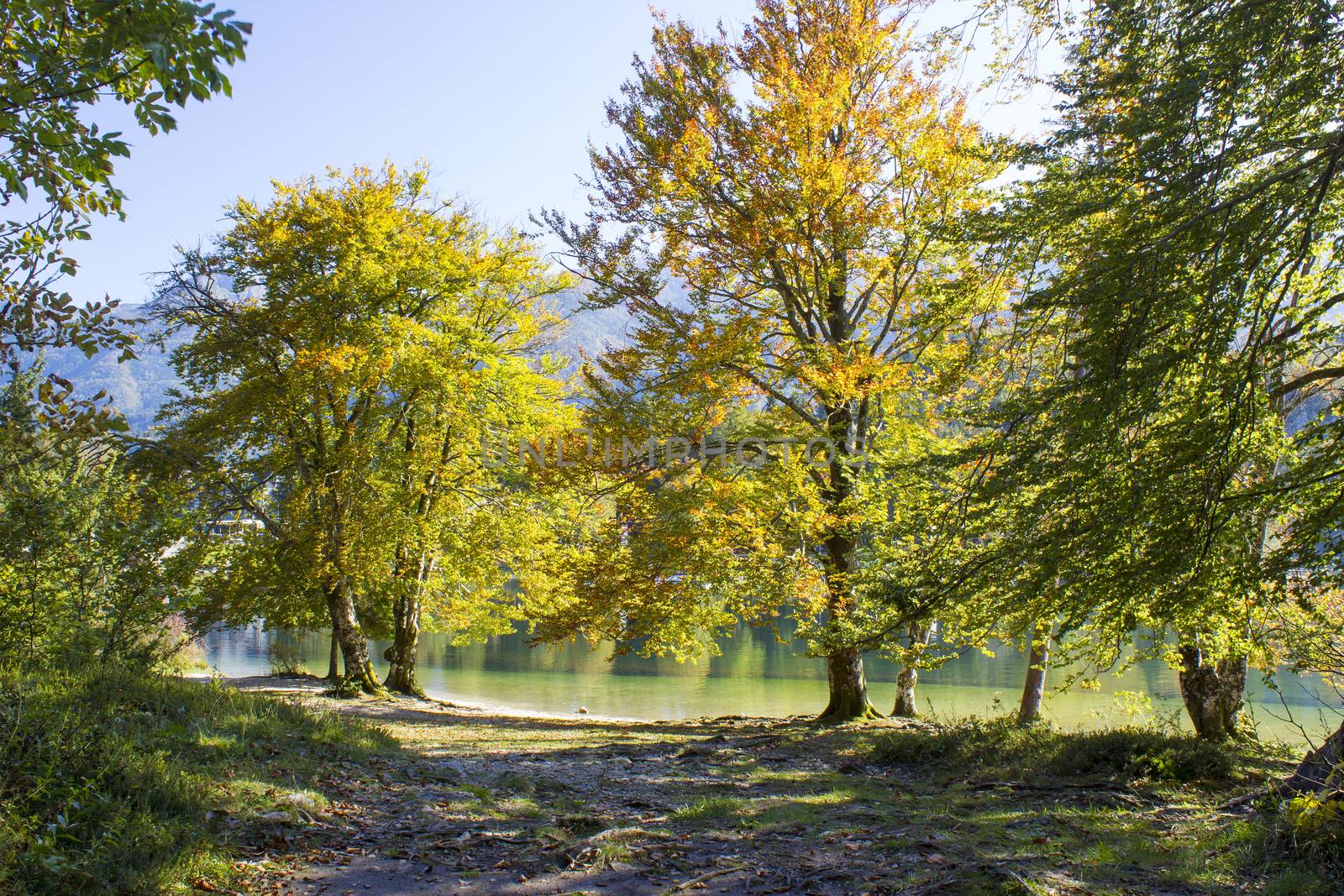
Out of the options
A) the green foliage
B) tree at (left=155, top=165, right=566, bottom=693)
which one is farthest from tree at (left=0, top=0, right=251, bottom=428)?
tree at (left=155, top=165, right=566, bottom=693)

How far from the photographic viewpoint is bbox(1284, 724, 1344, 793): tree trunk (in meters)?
5.02

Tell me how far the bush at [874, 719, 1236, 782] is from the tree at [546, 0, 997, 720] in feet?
5.01

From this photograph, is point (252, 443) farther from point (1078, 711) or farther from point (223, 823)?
point (1078, 711)

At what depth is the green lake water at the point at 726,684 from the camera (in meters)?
21.7

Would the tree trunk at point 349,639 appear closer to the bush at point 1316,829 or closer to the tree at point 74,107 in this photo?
the tree at point 74,107

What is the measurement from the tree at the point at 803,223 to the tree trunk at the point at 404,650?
29.3 ft

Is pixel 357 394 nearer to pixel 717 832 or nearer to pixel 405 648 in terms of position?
pixel 405 648

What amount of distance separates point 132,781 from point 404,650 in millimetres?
14527

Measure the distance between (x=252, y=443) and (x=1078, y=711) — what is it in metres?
20.9

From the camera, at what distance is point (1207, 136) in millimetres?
5207

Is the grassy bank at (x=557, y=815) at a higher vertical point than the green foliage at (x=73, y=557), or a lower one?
lower

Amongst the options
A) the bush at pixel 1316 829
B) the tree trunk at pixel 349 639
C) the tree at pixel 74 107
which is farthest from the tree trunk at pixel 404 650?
the bush at pixel 1316 829

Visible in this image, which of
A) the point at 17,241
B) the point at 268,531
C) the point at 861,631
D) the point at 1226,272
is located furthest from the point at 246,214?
the point at 1226,272

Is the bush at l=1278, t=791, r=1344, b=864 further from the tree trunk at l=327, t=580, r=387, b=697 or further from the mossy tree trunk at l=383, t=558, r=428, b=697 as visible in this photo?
the mossy tree trunk at l=383, t=558, r=428, b=697
